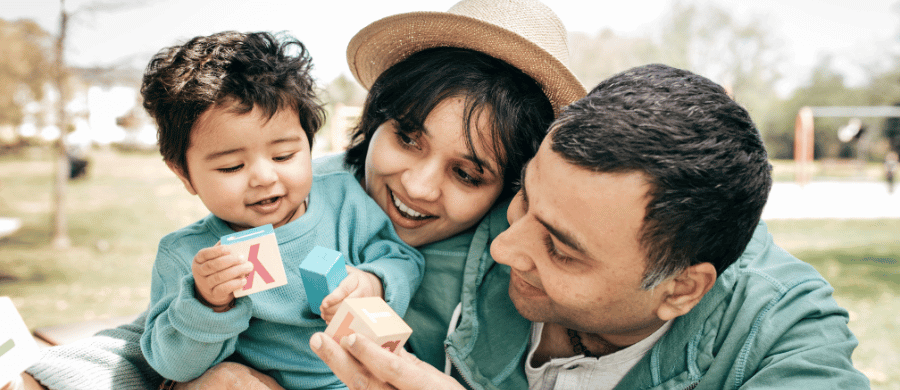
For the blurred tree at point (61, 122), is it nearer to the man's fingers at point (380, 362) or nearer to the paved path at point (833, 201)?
the man's fingers at point (380, 362)

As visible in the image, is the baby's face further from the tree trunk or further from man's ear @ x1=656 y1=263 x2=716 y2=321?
the tree trunk

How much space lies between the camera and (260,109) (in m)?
1.61

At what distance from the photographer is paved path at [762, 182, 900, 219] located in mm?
12000

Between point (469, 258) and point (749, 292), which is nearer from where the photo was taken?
point (749, 292)

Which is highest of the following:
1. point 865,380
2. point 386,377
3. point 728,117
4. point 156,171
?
point 728,117

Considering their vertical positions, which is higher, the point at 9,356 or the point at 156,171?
the point at 9,356

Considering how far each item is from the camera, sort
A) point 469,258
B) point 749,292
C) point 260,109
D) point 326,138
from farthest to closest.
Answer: point 326,138
point 469,258
point 260,109
point 749,292

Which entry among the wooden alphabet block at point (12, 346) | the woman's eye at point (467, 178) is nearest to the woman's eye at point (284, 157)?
the woman's eye at point (467, 178)

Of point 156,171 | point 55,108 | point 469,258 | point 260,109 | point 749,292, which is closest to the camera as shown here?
point 749,292

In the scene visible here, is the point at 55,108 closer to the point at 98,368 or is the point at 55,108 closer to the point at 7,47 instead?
the point at 7,47

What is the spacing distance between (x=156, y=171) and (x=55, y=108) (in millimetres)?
5067

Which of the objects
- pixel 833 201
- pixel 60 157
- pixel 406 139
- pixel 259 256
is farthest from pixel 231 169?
pixel 833 201

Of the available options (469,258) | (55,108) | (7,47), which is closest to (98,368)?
(469,258)

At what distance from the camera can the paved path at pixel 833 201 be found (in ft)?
39.4
